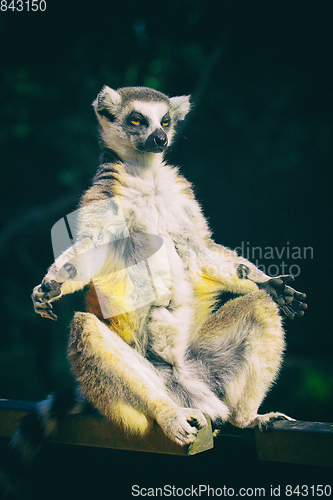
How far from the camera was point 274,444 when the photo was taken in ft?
3.53

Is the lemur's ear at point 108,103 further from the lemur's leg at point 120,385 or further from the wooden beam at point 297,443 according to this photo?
the wooden beam at point 297,443

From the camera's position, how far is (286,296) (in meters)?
1.13

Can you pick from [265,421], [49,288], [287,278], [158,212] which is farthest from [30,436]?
[287,278]

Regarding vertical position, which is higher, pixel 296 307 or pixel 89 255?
pixel 89 255

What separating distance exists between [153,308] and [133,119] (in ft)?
2.33

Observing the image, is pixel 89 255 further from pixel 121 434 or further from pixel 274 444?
pixel 274 444

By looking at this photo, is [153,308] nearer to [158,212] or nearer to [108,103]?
[158,212]

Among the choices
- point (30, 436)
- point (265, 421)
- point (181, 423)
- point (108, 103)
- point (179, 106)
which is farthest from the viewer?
point (179, 106)

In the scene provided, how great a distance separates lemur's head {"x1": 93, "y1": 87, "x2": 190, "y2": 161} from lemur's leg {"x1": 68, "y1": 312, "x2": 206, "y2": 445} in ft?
2.14

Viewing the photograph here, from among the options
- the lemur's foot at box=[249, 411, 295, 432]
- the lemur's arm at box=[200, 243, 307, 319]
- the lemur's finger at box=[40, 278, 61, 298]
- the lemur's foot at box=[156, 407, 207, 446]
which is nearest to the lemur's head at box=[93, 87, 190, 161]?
the lemur's arm at box=[200, 243, 307, 319]

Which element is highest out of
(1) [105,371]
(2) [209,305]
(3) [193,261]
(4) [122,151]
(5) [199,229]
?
(4) [122,151]

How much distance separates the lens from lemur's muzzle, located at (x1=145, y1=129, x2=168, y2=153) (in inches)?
49.6

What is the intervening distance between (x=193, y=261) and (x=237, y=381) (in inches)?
17.2

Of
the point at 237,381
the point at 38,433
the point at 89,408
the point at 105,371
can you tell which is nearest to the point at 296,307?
the point at 237,381
